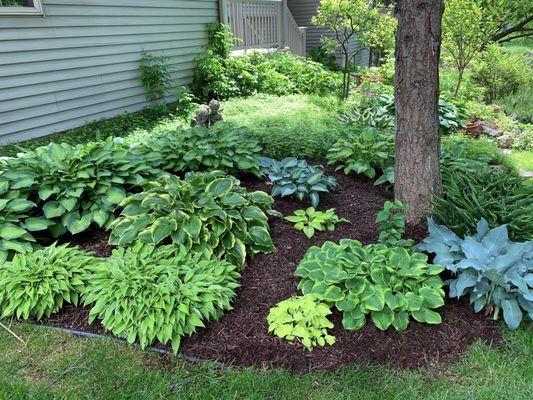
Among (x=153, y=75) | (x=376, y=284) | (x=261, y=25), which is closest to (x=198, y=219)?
(x=376, y=284)

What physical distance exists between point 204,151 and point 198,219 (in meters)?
1.27

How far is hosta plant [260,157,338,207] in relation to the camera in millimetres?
3865

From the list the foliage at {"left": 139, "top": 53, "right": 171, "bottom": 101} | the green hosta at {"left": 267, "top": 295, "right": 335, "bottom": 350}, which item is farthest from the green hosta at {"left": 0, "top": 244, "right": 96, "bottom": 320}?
the foliage at {"left": 139, "top": 53, "right": 171, "bottom": 101}

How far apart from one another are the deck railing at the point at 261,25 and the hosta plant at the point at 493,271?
26.8 ft

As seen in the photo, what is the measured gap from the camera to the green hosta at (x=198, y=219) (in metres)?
3.00

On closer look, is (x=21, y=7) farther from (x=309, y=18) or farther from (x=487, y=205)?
(x=309, y=18)

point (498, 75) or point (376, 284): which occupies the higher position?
point (376, 284)

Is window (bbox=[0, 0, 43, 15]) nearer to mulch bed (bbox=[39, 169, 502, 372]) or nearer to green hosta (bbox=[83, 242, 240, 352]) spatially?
green hosta (bbox=[83, 242, 240, 352])

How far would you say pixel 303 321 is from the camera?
2.50 meters

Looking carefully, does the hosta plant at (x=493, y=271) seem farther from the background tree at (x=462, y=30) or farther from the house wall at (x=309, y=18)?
the house wall at (x=309, y=18)

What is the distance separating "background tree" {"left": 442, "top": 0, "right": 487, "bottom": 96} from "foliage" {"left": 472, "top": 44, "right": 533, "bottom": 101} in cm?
215

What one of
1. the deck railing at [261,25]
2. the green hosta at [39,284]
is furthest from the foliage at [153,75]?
the green hosta at [39,284]

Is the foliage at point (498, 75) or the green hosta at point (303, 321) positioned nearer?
the green hosta at point (303, 321)

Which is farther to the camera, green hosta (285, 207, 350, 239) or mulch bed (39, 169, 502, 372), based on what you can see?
green hosta (285, 207, 350, 239)
